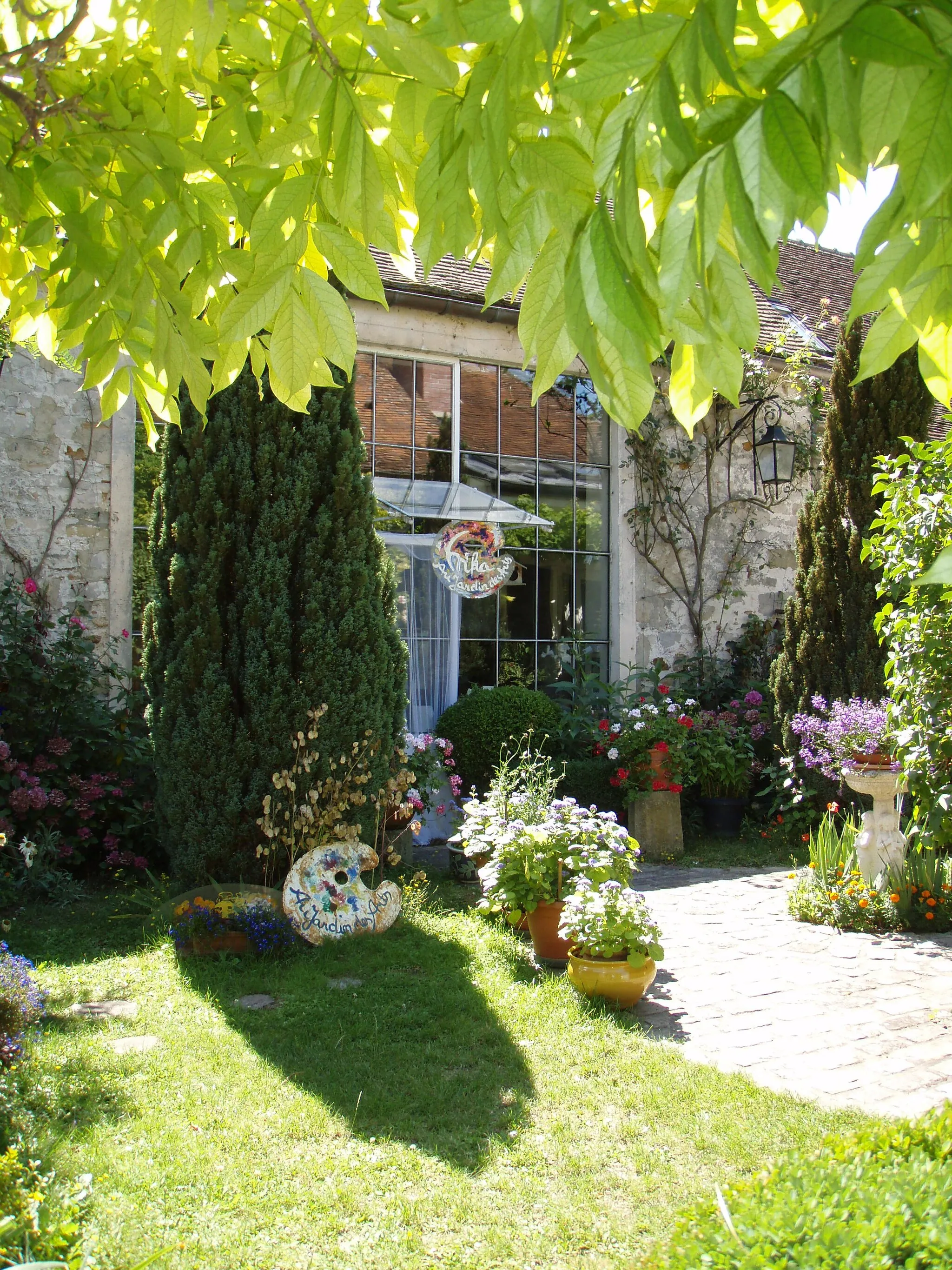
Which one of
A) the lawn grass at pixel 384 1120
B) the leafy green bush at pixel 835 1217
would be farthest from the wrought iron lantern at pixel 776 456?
the leafy green bush at pixel 835 1217

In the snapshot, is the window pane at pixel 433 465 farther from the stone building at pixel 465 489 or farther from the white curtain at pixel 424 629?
the white curtain at pixel 424 629

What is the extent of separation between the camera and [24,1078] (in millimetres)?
3016

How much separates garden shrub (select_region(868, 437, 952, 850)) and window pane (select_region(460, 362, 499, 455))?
13.2 ft

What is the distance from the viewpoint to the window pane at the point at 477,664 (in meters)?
8.06

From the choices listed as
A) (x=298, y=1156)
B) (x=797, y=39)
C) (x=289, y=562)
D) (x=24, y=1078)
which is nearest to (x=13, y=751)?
(x=289, y=562)

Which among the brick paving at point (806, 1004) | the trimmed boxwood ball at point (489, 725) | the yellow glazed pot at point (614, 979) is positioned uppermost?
the trimmed boxwood ball at point (489, 725)

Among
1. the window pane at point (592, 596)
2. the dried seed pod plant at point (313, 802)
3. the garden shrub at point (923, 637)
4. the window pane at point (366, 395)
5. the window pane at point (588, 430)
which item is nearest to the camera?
the garden shrub at point (923, 637)

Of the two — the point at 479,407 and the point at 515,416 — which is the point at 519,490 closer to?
the point at 515,416

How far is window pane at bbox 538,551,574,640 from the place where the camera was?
8508 mm

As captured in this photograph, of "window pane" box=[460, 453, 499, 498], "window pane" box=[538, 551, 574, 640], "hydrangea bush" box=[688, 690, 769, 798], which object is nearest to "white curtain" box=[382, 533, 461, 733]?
"window pane" box=[460, 453, 499, 498]

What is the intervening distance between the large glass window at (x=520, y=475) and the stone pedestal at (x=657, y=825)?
1.51 metres

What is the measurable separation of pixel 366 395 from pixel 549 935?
4.87 m

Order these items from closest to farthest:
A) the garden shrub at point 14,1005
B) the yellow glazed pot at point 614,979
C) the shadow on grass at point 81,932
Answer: the garden shrub at point 14,1005
the yellow glazed pot at point 614,979
the shadow on grass at point 81,932

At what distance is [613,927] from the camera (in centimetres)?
400
